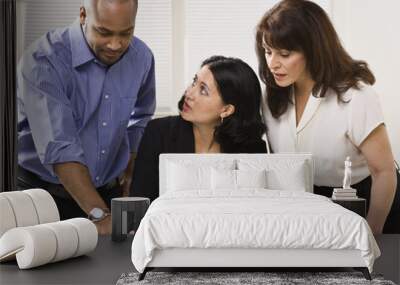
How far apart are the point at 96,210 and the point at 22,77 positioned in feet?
4.93

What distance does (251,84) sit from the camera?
673 centimetres

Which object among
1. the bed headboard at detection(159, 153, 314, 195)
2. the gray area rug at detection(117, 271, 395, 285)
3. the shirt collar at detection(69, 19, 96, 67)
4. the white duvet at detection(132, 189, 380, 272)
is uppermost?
the shirt collar at detection(69, 19, 96, 67)

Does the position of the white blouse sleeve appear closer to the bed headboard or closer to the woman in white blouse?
the woman in white blouse

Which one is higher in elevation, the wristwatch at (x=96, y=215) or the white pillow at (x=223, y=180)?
the white pillow at (x=223, y=180)

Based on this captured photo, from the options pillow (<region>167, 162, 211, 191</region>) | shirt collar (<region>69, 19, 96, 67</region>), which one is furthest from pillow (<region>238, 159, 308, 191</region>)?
shirt collar (<region>69, 19, 96, 67</region>)

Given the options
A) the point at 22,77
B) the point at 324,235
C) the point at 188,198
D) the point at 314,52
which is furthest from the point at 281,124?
the point at 22,77

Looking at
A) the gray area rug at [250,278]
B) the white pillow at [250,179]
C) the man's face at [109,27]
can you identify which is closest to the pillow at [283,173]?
the white pillow at [250,179]

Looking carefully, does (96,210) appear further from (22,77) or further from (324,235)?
(324,235)

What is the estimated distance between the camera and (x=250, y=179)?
6.25 metres

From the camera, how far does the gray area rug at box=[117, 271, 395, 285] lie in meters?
4.74

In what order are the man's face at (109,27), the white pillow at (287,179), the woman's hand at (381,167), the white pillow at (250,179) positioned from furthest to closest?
the man's face at (109,27)
the woman's hand at (381,167)
the white pillow at (287,179)
the white pillow at (250,179)

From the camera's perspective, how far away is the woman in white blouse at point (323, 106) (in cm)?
660

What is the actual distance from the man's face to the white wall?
6.53 feet

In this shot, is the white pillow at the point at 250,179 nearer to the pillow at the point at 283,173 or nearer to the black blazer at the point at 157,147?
the pillow at the point at 283,173
